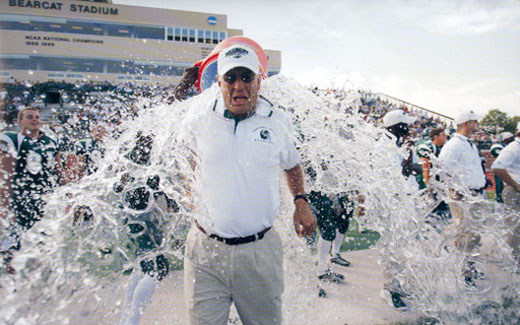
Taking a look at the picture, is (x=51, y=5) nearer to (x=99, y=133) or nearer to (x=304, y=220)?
(x=99, y=133)

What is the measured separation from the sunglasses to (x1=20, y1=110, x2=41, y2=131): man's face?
291 centimetres

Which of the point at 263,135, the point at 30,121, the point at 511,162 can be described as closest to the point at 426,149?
the point at 511,162

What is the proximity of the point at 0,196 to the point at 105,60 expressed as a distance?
142ft

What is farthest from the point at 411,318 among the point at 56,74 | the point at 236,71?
the point at 56,74

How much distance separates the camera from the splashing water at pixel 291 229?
6.23 feet

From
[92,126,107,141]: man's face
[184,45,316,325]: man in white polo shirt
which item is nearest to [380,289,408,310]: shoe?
[184,45,316,325]: man in white polo shirt

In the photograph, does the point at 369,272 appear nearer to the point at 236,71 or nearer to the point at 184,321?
the point at 184,321

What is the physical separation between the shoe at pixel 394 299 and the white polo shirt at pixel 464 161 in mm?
1613

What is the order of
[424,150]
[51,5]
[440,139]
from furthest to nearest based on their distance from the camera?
[51,5], [440,139], [424,150]

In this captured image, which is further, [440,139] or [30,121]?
[440,139]

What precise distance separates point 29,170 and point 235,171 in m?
3.07

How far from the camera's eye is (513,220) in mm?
4152

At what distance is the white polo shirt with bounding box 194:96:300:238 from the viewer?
1.91 m

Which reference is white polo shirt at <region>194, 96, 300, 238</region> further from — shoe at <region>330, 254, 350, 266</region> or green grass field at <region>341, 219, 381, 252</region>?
green grass field at <region>341, 219, 381, 252</region>
